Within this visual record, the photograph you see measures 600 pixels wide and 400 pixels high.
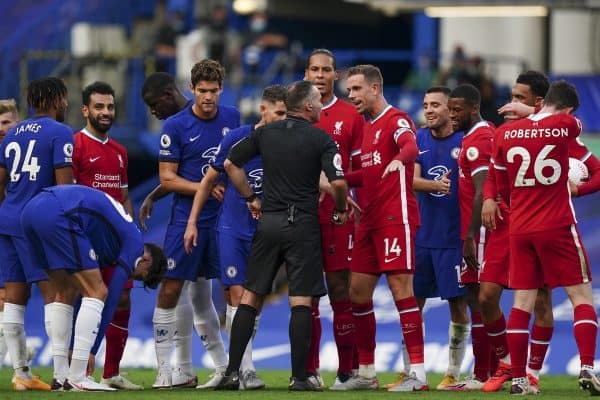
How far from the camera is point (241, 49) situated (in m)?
26.3

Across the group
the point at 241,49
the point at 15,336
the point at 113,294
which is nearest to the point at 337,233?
the point at 113,294

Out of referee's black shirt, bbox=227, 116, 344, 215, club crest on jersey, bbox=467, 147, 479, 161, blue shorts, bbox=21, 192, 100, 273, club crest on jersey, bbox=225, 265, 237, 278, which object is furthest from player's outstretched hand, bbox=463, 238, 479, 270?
blue shorts, bbox=21, 192, 100, 273

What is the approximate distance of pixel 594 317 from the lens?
11.1m

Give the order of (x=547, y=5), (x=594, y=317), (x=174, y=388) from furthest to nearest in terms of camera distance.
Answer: (x=547, y=5) → (x=174, y=388) → (x=594, y=317)

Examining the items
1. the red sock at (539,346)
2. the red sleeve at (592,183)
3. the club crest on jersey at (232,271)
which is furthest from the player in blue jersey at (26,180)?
the red sleeve at (592,183)

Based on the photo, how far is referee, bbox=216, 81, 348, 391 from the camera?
11.3 meters

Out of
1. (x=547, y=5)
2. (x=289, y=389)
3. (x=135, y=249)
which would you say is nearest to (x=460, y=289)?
(x=289, y=389)

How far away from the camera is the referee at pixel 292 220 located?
11.3 meters

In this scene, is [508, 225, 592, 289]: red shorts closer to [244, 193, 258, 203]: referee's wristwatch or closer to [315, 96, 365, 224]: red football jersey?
[315, 96, 365, 224]: red football jersey

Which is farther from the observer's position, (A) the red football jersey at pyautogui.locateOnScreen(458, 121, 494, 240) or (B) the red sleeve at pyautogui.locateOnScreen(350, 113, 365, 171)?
(B) the red sleeve at pyautogui.locateOnScreen(350, 113, 365, 171)

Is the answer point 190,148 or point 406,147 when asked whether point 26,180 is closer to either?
point 190,148

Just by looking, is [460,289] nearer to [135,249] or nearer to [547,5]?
[135,249]

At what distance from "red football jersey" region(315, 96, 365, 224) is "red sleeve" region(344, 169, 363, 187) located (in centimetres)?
28

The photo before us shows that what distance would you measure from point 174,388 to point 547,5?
43.1 feet
